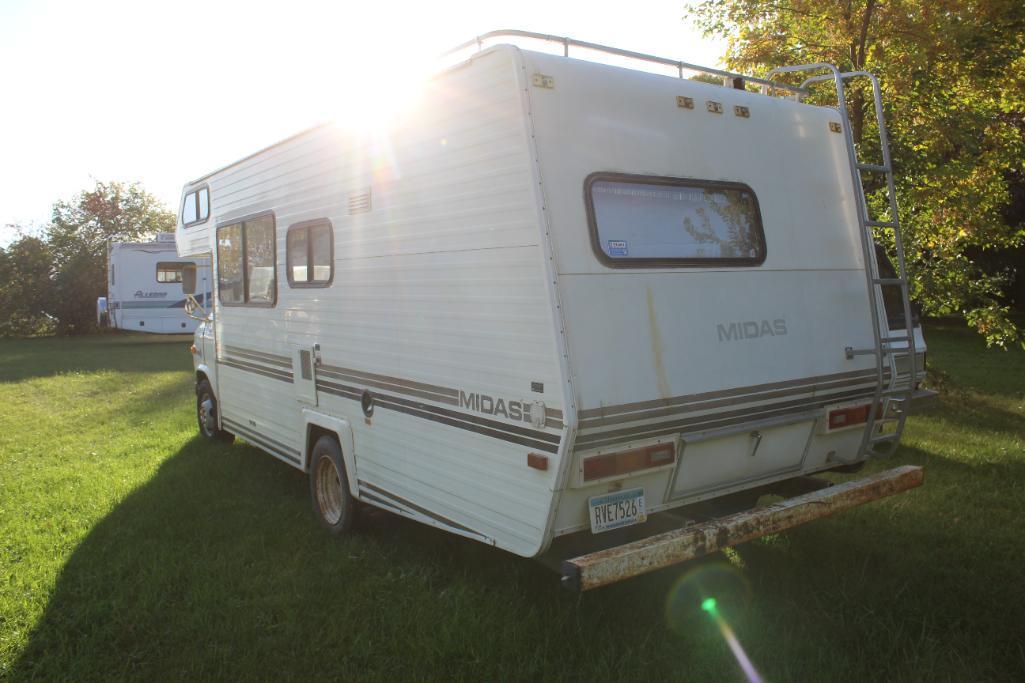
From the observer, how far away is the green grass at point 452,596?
3.60 metres

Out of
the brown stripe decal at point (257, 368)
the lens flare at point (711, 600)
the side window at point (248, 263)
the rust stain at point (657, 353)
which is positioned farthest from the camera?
the side window at point (248, 263)

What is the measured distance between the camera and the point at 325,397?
17.2ft

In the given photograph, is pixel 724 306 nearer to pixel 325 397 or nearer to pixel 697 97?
pixel 697 97

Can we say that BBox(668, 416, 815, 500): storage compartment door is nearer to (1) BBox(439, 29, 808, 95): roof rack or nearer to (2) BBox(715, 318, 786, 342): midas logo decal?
(2) BBox(715, 318, 786, 342): midas logo decal

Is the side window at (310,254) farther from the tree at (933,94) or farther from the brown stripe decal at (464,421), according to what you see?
the tree at (933,94)

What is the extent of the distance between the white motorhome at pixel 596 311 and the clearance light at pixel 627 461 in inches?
0.4

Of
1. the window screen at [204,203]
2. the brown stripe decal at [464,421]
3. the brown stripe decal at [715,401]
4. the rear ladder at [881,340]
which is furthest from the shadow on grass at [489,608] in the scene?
the window screen at [204,203]

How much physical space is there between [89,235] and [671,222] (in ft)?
104

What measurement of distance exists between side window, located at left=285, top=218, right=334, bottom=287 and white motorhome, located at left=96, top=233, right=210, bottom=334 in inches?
722

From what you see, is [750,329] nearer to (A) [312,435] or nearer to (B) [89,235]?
(A) [312,435]

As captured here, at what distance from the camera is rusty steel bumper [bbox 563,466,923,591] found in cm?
325

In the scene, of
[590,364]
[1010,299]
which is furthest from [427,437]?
[1010,299]

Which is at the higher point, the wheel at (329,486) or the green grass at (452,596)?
the wheel at (329,486)

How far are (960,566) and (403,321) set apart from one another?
346cm
